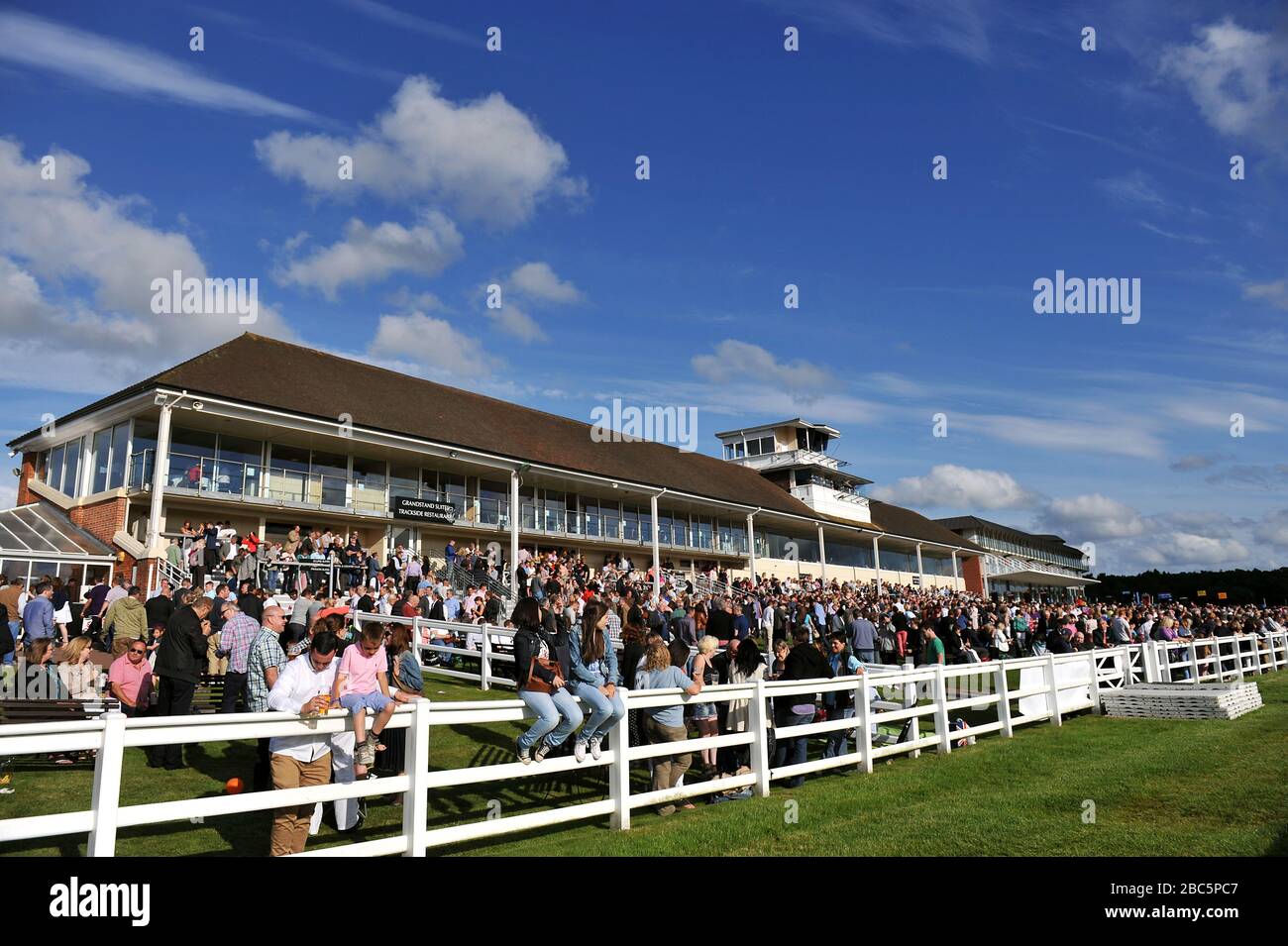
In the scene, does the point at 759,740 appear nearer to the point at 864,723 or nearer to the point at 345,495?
the point at 864,723

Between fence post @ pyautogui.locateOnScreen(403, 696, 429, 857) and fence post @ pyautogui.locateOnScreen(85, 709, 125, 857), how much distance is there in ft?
5.52

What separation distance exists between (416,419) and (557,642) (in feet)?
72.8

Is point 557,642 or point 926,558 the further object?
point 926,558

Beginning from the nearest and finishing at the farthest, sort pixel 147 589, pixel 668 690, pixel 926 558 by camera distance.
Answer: pixel 668 690 < pixel 147 589 < pixel 926 558

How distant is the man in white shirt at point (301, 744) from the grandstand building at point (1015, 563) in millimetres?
62344

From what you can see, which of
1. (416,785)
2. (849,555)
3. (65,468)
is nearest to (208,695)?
(416,785)

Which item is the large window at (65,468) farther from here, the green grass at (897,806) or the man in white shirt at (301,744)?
the man in white shirt at (301,744)

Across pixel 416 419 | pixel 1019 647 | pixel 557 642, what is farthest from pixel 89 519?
pixel 1019 647

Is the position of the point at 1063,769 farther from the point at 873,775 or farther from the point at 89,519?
the point at 89,519

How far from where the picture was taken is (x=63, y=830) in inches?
161

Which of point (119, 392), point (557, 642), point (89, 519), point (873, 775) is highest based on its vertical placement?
point (119, 392)

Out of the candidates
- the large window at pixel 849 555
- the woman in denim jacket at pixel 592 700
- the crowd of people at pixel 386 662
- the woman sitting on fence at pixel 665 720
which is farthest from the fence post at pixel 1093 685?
the large window at pixel 849 555

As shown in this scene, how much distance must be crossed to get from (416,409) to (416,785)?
965 inches

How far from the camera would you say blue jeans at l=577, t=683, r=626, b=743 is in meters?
6.60
